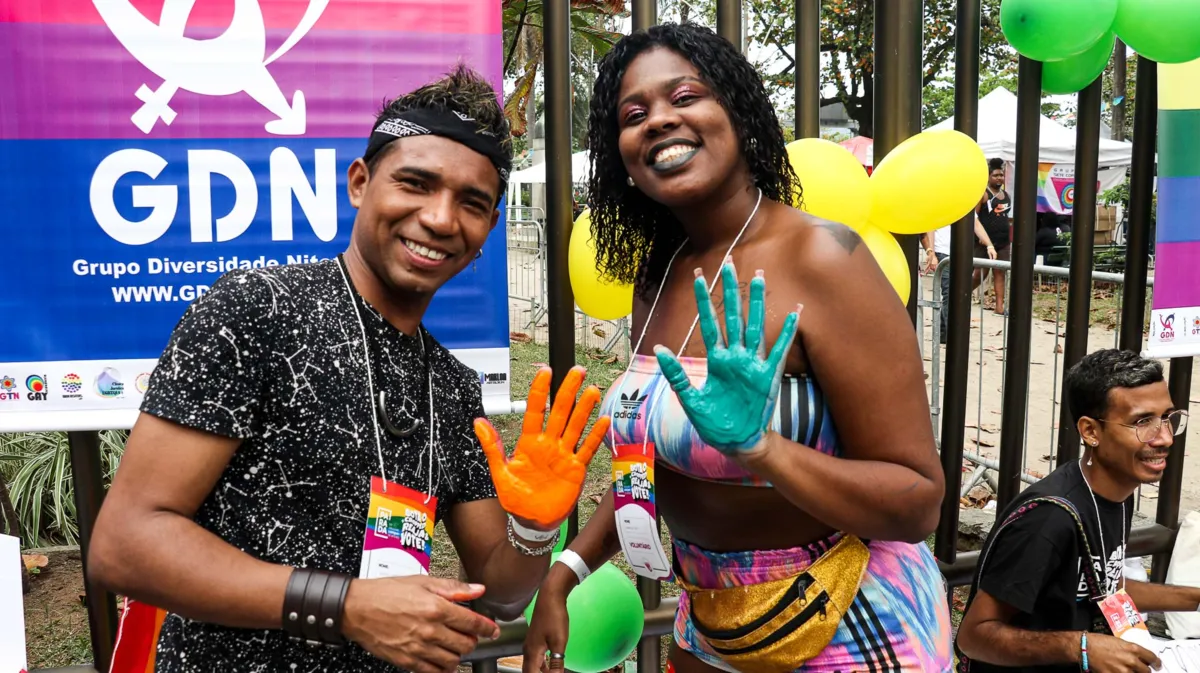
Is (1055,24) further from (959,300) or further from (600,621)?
(600,621)

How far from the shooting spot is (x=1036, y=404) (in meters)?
7.49

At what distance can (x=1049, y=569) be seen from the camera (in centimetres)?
250

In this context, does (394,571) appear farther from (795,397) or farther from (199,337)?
(795,397)

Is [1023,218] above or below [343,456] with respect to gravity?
above

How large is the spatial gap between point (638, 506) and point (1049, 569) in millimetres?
1309

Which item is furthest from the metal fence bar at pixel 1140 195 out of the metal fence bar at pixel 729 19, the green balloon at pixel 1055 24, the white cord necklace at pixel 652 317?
the white cord necklace at pixel 652 317

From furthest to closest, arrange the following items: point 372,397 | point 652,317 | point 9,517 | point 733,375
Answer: point 9,517 → point 652,317 → point 372,397 → point 733,375

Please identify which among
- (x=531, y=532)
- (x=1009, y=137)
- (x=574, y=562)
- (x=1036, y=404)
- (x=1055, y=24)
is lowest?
(x=1036, y=404)

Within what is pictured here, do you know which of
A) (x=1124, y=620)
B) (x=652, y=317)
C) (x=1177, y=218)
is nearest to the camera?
(x=652, y=317)

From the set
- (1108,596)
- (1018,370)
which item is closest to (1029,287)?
(1018,370)

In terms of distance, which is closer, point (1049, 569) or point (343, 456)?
point (343, 456)

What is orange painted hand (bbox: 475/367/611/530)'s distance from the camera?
5.38ft

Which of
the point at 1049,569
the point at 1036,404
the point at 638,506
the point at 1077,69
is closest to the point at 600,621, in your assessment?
the point at 638,506

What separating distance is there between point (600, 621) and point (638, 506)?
1090 mm
